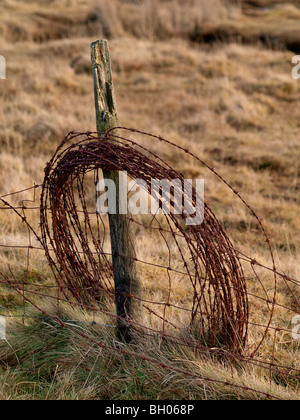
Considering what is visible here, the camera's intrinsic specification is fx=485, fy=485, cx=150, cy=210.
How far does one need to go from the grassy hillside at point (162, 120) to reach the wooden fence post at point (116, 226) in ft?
0.65

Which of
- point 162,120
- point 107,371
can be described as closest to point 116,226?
point 107,371

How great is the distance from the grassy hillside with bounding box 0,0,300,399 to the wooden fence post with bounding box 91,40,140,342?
0.20 meters

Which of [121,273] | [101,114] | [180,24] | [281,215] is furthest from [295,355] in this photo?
[180,24]

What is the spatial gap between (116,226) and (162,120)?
7307 millimetres

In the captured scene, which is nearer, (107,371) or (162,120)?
(107,371)

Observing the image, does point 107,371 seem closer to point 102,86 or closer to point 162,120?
point 102,86

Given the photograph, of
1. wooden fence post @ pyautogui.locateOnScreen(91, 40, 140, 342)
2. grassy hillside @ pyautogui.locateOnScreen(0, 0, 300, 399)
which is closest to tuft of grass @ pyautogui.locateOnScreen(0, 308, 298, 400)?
grassy hillside @ pyautogui.locateOnScreen(0, 0, 300, 399)

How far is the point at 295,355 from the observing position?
3.07 meters

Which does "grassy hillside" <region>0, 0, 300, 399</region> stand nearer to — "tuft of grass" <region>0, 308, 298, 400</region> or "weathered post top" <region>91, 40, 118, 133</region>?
"tuft of grass" <region>0, 308, 298, 400</region>

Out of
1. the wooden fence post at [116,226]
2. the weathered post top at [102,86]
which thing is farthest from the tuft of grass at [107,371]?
the weathered post top at [102,86]

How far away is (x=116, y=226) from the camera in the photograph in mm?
3039

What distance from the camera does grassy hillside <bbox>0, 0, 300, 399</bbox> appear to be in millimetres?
2812
